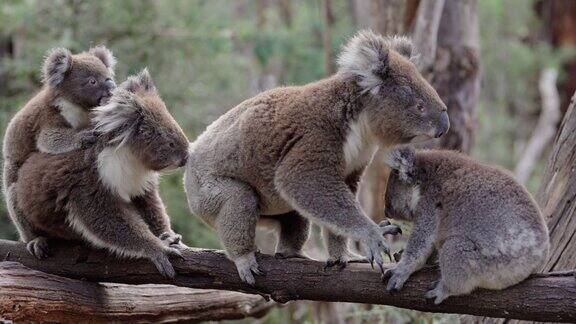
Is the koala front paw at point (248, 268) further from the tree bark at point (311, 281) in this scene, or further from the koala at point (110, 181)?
the koala at point (110, 181)

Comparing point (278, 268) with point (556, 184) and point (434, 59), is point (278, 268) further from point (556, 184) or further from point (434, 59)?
point (434, 59)

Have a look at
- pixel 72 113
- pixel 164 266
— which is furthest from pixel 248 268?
pixel 72 113

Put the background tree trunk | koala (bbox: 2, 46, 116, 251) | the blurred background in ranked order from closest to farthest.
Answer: koala (bbox: 2, 46, 116, 251) → the background tree trunk → the blurred background

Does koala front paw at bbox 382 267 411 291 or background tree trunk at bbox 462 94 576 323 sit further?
Answer: background tree trunk at bbox 462 94 576 323

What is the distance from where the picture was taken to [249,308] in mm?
5266

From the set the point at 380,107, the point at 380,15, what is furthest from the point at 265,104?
the point at 380,15

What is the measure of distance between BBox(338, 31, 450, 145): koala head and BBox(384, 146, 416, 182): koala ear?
57 mm

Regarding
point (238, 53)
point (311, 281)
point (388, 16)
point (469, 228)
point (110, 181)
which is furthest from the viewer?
point (238, 53)

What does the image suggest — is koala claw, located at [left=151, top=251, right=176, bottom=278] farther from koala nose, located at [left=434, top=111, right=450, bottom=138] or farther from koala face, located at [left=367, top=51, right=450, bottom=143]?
koala nose, located at [left=434, top=111, right=450, bottom=138]

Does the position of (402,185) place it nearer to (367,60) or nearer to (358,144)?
(358,144)

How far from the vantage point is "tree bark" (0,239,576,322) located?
3.47 m

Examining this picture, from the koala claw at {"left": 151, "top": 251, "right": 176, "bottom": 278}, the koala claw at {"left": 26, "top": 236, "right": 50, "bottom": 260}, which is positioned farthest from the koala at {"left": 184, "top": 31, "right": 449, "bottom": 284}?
the koala claw at {"left": 26, "top": 236, "right": 50, "bottom": 260}

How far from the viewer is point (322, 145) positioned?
155 inches

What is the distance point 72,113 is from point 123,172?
55 cm
